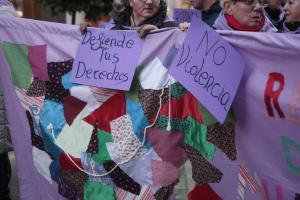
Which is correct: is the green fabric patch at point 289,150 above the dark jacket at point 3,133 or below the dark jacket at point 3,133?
above

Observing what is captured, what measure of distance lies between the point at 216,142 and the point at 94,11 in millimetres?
6988

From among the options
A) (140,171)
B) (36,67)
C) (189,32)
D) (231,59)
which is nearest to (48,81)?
(36,67)

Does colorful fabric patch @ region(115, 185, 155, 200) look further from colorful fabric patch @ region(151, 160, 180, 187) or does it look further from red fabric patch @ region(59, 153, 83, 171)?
red fabric patch @ region(59, 153, 83, 171)

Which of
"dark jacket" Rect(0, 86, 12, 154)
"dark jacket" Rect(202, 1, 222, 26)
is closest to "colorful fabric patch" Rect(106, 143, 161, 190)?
"dark jacket" Rect(0, 86, 12, 154)

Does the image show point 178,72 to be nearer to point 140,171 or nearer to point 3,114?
point 140,171

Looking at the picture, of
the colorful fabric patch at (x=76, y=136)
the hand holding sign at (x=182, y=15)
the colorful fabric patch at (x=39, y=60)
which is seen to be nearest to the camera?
the colorful fabric patch at (x=76, y=136)

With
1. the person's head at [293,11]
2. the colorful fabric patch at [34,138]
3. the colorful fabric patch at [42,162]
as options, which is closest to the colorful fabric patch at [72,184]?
the colorful fabric patch at [42,162]

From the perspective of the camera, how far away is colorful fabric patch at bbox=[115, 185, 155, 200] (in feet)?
8.46

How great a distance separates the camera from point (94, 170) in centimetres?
282

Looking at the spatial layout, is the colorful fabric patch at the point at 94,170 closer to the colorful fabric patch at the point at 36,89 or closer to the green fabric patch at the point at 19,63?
the colorful fabric patch at the point at 36,89

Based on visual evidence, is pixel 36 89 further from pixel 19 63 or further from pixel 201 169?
pixel 201 169

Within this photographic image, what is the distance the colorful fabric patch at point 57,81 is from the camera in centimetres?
297

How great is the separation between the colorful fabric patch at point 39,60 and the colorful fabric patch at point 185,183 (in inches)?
45.4

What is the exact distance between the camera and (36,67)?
3129 mm
